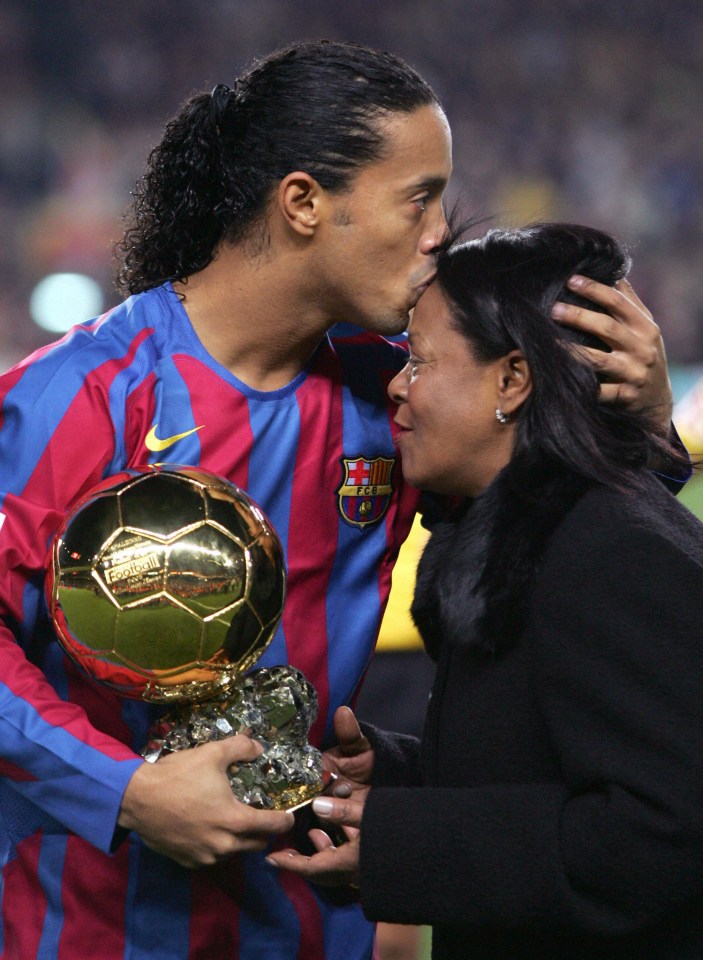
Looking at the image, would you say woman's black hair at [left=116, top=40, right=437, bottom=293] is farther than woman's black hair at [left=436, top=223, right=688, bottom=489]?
Yes

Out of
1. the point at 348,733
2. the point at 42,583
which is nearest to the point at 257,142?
the point at 42,583

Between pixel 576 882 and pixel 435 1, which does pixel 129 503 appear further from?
pixel 435 1

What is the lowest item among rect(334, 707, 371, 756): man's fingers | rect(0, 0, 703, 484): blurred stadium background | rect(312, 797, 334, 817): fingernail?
rect(0, 0, 703, 484): blurred stadium background

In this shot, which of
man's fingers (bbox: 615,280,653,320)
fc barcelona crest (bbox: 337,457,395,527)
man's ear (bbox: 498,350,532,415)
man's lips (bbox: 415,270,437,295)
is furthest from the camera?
fc barcelona crest (bbox: 337,457,395,527)

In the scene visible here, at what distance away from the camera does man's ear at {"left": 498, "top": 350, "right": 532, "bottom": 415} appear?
1.52 meters

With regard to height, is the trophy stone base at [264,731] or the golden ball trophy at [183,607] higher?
the golden ball trophy at [183,607]

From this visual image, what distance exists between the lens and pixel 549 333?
59.2 inches

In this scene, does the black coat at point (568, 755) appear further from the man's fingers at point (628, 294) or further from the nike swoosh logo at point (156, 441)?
the nike swoosh logo at point (156, 441)

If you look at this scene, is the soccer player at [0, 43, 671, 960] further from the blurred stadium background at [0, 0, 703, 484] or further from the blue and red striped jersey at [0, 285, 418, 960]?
the blurred stadium background at [0, 0, 703, 484]

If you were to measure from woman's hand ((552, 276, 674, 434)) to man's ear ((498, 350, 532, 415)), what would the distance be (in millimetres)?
73

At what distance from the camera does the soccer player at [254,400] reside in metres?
1.61

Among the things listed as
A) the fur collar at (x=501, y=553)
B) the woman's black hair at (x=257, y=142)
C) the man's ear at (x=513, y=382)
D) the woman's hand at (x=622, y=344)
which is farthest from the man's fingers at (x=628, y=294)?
the woman's black hair at (x=257, y=142)

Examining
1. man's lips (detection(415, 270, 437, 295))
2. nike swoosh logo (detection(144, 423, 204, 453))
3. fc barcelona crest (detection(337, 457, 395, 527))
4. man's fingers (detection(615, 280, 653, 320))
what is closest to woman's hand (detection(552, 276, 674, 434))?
man's fingers (detection(615, 280, 653, 320))

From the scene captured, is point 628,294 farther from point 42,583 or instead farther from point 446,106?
point 446,106
